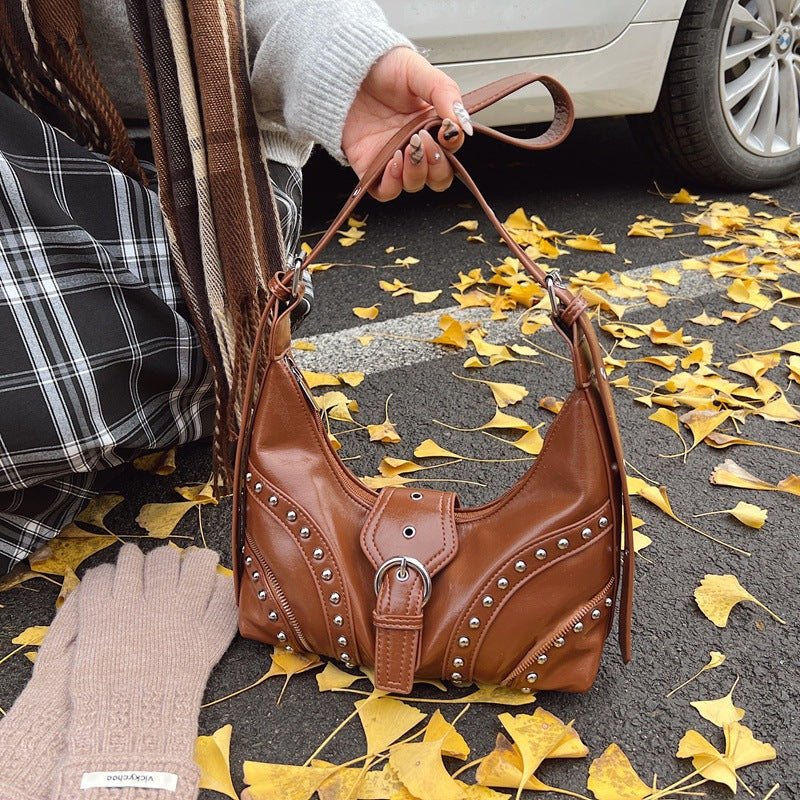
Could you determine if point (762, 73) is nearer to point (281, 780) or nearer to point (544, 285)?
point (544, 285)

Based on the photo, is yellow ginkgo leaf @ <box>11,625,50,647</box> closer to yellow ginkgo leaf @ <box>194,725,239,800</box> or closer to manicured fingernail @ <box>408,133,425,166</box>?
yellow ginkgo leaf @ <box>194,725,239,800</box>

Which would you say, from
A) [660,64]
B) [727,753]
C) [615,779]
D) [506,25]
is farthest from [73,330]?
[660,64]

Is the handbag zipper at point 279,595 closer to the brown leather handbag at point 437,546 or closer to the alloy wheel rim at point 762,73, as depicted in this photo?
the brown leather handbag at point 437,546

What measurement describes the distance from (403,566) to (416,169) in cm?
51

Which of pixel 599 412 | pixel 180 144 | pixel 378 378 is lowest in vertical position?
pixel 378 378

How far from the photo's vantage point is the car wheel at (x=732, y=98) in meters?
2.43

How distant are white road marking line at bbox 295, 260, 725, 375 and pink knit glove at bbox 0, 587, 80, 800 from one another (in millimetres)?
875

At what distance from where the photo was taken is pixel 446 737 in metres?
0.95

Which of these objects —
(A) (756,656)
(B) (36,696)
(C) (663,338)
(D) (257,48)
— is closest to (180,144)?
(D) (257,48)

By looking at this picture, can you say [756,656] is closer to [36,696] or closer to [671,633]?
[671,633]

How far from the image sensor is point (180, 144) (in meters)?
1.16

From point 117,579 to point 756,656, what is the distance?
0.93 metres

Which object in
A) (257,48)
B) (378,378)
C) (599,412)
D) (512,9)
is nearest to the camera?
(599,412)

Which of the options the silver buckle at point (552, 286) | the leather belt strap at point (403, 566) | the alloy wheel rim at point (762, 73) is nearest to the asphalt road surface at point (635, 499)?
the leather belt strap at point (403, 566)
